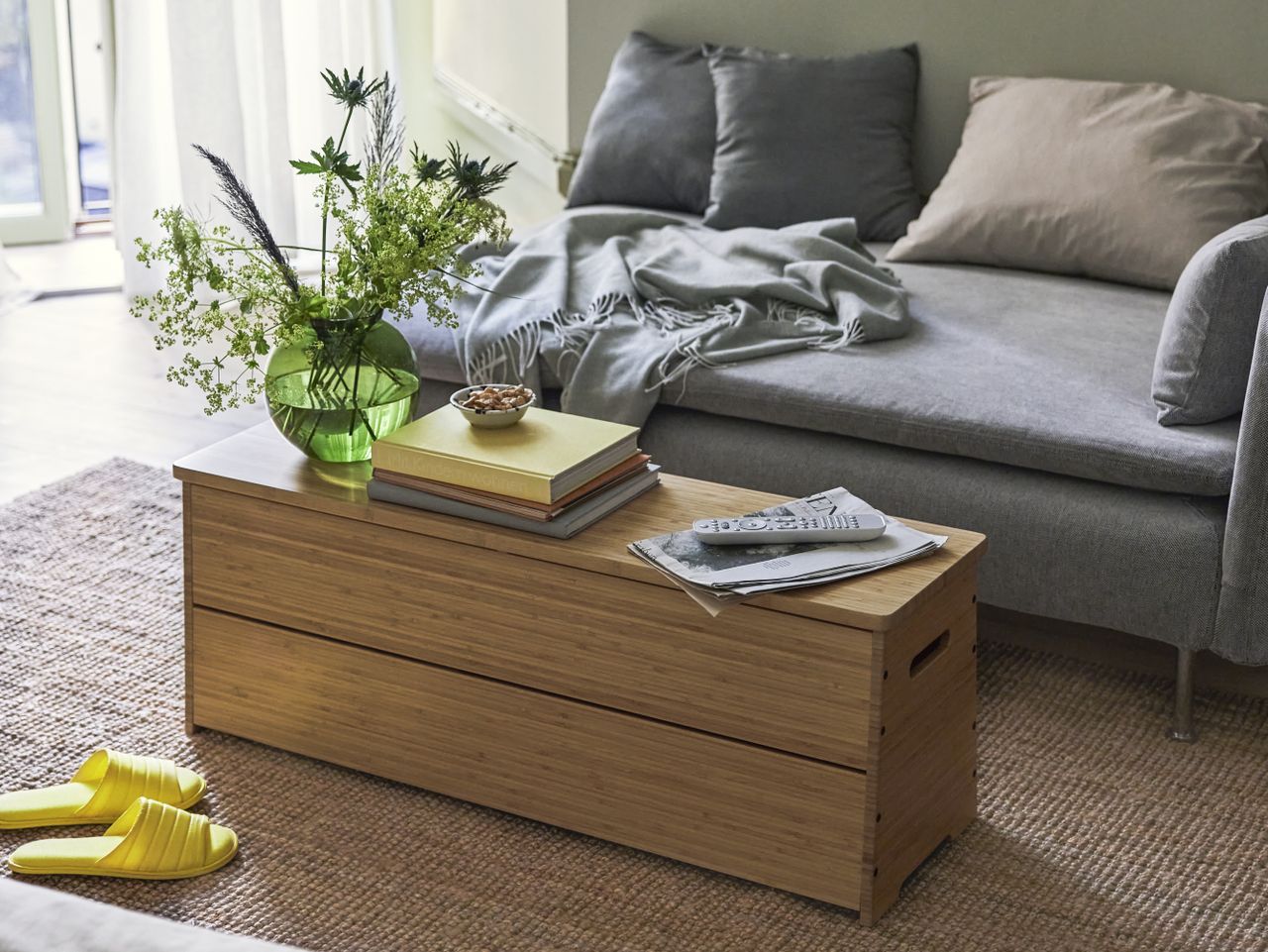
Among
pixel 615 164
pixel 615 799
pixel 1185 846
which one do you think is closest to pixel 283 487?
pixel 615 799

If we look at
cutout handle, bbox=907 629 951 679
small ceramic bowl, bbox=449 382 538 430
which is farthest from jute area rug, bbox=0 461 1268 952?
small ceramic bowl, bbox=449 382 538 430

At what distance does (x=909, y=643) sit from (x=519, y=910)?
54 centimetres

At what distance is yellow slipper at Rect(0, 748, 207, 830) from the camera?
1857mm

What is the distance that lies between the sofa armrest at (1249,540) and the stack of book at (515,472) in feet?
2.59

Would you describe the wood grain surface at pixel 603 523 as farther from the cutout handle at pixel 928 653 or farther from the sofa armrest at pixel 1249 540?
the sofa armrest at pixel 1249 540

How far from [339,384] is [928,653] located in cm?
79

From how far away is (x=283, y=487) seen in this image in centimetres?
192

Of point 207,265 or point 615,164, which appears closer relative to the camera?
point 207,265

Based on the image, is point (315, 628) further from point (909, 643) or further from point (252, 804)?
point (909, 643)

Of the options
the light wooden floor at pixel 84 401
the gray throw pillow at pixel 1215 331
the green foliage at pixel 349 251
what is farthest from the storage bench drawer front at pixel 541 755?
the light wooden floor at pixel 84 401

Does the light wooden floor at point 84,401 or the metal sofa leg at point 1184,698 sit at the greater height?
the light wooden floor at point 84,401

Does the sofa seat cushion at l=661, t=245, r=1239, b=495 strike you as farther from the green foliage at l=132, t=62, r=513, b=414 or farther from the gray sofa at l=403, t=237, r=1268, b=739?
the green foliage at l=132, t=62, r=513, b=414

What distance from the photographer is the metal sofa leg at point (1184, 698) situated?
2.13 m

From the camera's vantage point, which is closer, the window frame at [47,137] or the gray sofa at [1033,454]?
the gray sofa at [1033,454]
